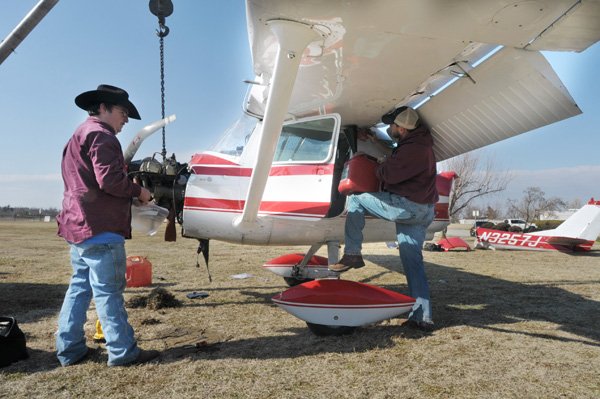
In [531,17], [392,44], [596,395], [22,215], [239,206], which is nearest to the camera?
[596,395]

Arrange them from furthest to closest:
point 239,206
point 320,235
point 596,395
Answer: point 320,235, point 239,206, point 596,395

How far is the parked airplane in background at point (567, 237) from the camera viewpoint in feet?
48.4

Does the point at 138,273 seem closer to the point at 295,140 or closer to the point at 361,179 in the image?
the point at 295,140

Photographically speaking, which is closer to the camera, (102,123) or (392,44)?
(102,123)

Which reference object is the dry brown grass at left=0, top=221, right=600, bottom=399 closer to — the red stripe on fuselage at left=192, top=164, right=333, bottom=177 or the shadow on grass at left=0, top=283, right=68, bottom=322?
the shadow on grass at left=0, top=283, right=68, bottom=322

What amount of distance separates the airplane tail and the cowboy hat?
17224mm

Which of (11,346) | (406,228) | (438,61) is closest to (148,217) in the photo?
(11,346)

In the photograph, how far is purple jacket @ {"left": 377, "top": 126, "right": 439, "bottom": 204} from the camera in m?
3.69

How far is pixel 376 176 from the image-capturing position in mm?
3990

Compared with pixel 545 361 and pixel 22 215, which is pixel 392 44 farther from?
pixel 22 215

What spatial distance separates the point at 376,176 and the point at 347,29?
Result: 61.1 inches

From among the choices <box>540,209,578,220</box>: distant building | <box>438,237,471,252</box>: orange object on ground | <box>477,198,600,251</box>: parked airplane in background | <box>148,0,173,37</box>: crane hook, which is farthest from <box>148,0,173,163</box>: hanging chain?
<box>540,209,578,220</box>: distant building

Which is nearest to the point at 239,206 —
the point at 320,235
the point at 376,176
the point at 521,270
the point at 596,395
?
the point at 320,235

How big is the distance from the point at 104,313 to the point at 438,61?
3.63m
